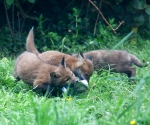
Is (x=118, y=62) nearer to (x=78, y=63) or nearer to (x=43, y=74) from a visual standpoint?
(x=78, y=63)

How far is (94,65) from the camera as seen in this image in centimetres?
802

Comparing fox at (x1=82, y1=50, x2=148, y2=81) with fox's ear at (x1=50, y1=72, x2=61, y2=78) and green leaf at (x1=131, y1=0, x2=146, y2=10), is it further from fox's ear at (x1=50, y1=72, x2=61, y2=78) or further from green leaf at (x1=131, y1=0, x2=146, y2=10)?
green leaf at (x1=131, y1=0, x2=146, y2=10)

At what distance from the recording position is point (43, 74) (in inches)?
266

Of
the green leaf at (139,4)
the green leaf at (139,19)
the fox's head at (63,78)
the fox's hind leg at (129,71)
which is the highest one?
the fox's head at (63,78)

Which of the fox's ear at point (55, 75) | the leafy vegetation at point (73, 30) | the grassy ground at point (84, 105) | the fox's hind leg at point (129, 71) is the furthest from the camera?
the fox's hind leg at point (129, 71)

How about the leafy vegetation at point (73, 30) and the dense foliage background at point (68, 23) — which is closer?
the leafy vegetation at point (73, 30)

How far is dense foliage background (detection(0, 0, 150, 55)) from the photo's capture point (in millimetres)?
10086

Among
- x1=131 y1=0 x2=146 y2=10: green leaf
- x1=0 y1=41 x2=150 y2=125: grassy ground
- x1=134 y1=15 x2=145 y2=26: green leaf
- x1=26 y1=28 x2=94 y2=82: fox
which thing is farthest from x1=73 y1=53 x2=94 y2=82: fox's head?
x1=134 y1=15 x2=145 y2=26: green leaf

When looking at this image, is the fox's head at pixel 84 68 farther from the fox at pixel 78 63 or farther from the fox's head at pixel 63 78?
the fox's head at pixel 63 78

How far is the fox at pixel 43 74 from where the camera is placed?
6672 millimetres

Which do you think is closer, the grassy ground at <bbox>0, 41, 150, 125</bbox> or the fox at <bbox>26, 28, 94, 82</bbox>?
the grassy ground at <bbox>0, 41, 150, 125</bbox>

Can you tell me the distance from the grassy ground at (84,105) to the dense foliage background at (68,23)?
7.99ft

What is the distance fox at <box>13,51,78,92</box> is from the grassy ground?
200 mm

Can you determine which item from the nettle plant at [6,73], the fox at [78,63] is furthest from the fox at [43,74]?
the fox at [78,63]
